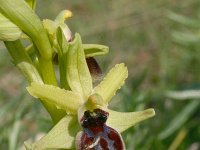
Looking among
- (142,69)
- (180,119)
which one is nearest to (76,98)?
(180,119)

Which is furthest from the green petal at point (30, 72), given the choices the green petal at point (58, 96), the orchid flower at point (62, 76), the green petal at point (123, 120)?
the green petal at point (123, 120)

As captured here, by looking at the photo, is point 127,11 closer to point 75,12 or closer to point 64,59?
point 75,12

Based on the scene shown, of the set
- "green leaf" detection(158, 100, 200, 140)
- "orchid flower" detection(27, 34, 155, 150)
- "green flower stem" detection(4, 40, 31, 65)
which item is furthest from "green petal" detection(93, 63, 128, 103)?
"green leaf" detection(158, 100, 200, 140)

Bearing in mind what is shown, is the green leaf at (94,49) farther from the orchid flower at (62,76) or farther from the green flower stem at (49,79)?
the green flower stem at (49,79)

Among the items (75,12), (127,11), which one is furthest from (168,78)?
(75,12)

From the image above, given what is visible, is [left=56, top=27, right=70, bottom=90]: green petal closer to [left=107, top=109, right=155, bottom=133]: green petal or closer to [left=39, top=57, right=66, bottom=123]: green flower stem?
[left=39, top=57, right=66, bottom=123]: green flower stem
